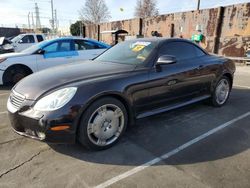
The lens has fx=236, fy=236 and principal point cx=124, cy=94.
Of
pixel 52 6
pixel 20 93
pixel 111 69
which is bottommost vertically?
pixel 20 93

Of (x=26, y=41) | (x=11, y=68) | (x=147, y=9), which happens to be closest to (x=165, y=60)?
(x=11, y=68)

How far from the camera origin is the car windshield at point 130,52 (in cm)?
379

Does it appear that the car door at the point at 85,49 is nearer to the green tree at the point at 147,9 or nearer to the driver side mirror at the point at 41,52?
the driver side mirror at the point at 41,52

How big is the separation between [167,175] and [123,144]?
0.89 m

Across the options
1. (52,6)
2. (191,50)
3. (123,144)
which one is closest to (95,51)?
(191,50)

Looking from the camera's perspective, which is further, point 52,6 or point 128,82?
point 52,6

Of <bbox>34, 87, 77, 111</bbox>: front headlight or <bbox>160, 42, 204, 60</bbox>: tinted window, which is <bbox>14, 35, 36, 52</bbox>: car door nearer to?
<bbox>160, 42, 204, 60</bbox>: tinted window

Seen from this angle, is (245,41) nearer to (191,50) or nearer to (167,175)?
(191,50)

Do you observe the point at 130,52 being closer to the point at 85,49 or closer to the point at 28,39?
the point at 85,49

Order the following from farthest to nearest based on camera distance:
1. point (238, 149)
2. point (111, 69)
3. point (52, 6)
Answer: point (52, 6) → point (111, 69) → point (238, 149)

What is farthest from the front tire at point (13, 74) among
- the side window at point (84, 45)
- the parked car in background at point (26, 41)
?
the parked car in background at point (26, 41)

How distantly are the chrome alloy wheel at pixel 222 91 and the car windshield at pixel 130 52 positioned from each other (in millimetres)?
1999

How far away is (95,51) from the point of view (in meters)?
8.05

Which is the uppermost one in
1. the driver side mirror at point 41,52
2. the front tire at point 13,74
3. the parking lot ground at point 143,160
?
the driver side mirror at point 41,52
